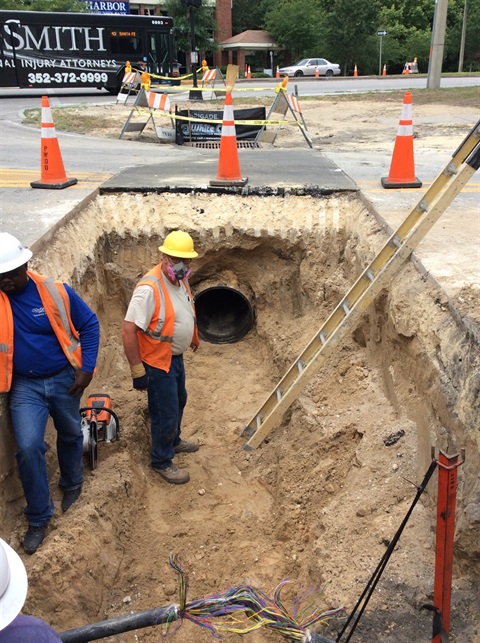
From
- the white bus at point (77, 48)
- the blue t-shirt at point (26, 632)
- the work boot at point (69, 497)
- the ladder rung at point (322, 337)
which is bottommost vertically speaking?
the work boot at point (69, 497)

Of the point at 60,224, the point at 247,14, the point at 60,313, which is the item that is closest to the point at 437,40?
the point at 60,224

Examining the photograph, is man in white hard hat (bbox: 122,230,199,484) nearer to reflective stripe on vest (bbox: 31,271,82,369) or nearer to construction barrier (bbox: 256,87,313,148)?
reflective stripe on vest (bbox: 31,271,82,369)

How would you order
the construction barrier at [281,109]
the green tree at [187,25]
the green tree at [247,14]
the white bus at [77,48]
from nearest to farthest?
the construction barrier at [281,109], the white bus at [77,48], the green tree at [187,25], the green tree at [247,14]

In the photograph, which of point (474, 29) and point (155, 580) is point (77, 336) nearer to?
point (155, 580)

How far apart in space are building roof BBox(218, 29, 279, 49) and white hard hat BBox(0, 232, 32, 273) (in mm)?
50073

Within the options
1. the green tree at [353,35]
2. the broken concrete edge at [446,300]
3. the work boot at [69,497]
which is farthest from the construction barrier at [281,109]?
the green tree at [353,35]

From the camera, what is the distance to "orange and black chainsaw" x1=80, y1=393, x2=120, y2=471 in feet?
14.2

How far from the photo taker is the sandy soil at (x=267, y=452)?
3.29 m

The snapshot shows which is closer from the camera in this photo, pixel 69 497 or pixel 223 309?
pixel 69 497

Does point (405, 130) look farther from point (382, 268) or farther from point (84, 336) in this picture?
point (84, 336)

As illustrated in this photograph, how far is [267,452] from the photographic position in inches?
200

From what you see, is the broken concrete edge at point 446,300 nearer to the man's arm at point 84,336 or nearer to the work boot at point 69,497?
the man's arm at point 84,336

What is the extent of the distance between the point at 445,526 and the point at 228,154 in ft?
19.2

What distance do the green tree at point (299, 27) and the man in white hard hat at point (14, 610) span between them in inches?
1988
